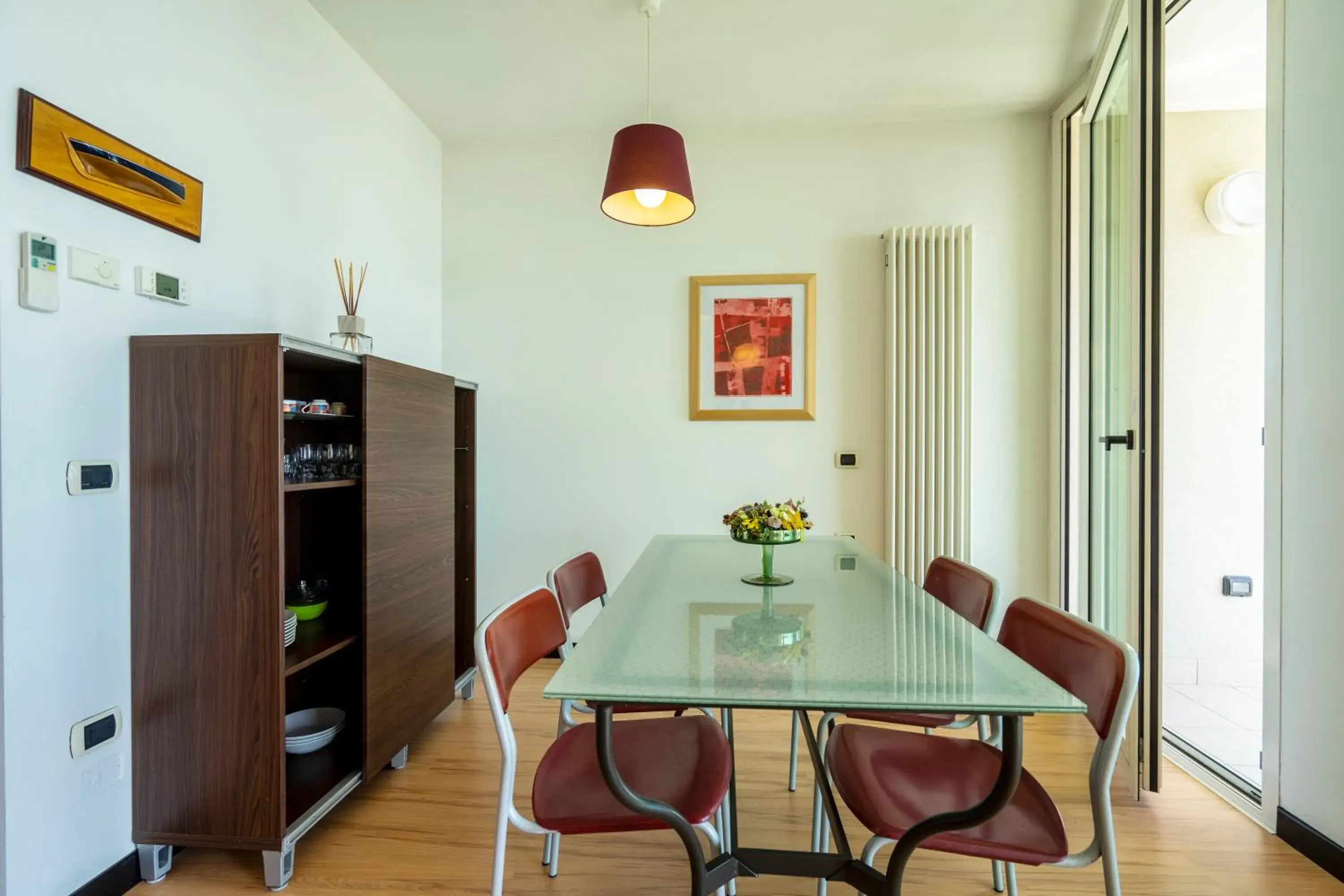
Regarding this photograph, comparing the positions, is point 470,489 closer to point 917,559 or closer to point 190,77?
→ point 190,77

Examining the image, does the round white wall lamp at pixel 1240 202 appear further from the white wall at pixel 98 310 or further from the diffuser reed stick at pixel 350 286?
the white wall at pixel 98 310

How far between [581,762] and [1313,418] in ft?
7.37

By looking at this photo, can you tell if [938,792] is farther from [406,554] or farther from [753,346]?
[753,346]

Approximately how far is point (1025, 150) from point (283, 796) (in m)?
4.12

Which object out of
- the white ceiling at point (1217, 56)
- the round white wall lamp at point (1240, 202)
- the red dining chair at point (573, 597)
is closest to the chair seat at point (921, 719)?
the red dining chair at point (573, 597)

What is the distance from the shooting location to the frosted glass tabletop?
100 centimetres

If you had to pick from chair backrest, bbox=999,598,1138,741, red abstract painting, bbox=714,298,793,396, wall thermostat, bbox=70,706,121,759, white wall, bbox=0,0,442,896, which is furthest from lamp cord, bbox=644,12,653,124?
wall thermostat, bbox=70,706,121,759

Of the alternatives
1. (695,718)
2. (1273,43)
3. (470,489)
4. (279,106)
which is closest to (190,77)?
(279,106)

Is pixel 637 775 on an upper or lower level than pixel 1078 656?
lower

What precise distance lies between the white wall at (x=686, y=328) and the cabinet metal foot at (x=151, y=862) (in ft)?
6.04

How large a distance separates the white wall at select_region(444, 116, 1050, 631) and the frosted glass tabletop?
58.3 inches

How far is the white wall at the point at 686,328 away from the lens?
126 inches

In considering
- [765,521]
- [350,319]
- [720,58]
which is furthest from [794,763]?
[720,58]

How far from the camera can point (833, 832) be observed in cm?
133
